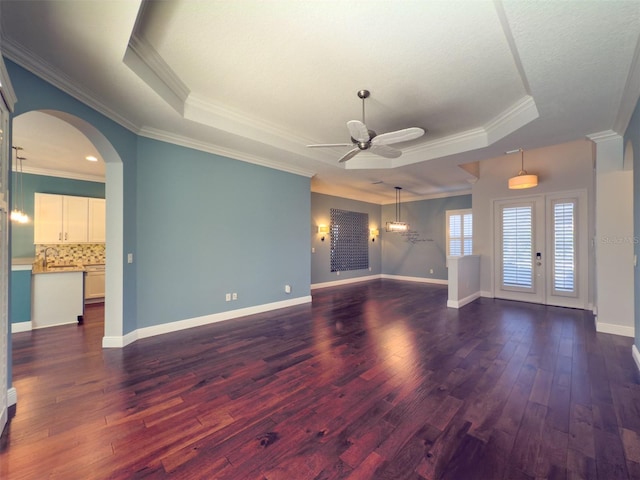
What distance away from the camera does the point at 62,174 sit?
17.7ft

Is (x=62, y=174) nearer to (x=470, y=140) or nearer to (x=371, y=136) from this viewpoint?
(x=371, y=136)

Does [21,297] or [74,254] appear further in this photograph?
[74,254]

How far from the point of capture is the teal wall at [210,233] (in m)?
3.72

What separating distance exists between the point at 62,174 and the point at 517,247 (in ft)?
31.5

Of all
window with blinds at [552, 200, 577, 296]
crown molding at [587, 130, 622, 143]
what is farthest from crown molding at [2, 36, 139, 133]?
window with blinds at [552, 200, 577, 296]

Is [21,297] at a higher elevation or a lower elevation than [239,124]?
lower

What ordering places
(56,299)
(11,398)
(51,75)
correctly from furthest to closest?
(56,299) → (51,75) → (11,398)

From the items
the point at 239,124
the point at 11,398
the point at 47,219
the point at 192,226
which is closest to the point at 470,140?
the point at 239,124

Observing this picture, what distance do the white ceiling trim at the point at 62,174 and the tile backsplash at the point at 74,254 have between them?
1.42m

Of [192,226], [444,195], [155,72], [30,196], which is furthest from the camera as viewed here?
[444,195]

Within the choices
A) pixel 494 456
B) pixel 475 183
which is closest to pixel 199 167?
pixel 494 456

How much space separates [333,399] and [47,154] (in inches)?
233

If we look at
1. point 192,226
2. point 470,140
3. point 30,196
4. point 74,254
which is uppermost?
point 470,140

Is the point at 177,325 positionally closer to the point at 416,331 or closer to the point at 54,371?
the point at 54,371
